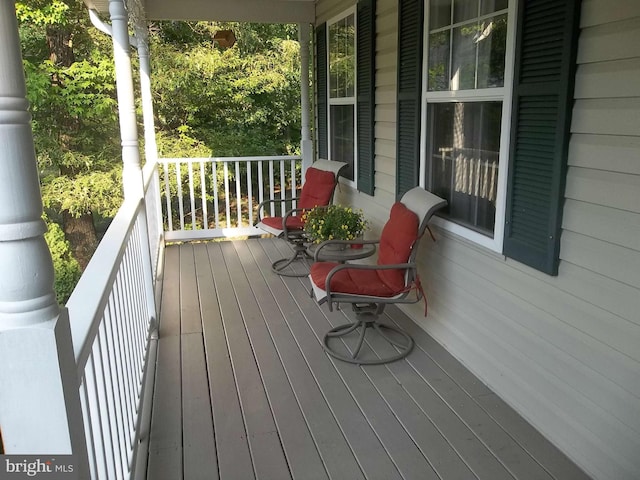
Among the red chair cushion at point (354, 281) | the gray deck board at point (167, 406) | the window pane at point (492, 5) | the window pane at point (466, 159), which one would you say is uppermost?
the window pane at point (492, 5)

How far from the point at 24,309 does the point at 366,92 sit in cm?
393

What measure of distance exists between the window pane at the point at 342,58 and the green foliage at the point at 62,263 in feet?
21.4

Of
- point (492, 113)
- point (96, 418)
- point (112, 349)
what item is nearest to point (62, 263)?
point (112, 349)

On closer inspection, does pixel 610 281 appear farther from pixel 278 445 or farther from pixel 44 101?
pixel 44 101

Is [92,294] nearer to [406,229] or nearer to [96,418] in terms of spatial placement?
[96,418]

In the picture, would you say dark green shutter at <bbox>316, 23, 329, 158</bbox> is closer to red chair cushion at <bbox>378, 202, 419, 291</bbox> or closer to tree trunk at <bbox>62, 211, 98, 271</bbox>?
red chair cushion at <bbox>378, 202, 419, 291</bbox>

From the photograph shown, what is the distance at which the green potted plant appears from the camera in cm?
415

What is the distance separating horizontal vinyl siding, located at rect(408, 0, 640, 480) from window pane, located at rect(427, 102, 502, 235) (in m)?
0.39

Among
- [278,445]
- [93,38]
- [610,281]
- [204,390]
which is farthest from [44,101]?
[610,281]

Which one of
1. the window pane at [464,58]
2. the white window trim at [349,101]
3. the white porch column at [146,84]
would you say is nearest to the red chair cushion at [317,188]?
the white window trim at [349,101]

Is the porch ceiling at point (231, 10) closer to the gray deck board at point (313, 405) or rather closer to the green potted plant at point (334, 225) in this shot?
the green potted plant at point (334, 225)

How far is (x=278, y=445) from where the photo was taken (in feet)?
8.34

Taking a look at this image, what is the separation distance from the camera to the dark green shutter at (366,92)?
4438 mm

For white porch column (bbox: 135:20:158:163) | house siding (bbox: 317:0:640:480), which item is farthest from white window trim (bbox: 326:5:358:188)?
house siding (bbox: 317:0:640:480)
